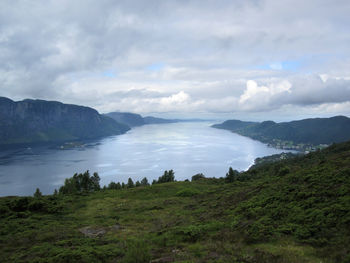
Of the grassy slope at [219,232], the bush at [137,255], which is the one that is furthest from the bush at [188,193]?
the bush at [137,255]

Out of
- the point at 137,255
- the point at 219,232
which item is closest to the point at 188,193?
the point at 219,232

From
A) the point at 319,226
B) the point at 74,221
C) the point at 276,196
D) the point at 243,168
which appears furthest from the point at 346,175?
the point at 243,168

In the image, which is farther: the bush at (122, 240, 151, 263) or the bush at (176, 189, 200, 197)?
the bush at (176, 189, 200, 197)

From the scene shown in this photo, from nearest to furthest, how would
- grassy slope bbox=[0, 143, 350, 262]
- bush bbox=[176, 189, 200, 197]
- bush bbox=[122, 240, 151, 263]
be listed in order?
1. bush bbox=[122, 240, 151, 263]
2. grassy slope bbox=[0, 143, 350, 262]
3. bush bbox=[176, 189, 200, 197]

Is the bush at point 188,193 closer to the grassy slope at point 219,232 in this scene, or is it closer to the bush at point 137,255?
the grassy slope at point 219,232

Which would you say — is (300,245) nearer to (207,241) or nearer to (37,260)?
(207,241)

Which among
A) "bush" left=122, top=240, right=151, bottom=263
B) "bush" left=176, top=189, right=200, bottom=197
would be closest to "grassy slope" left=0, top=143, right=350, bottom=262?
"bush" left=122, top=240, right=151, bottom=263

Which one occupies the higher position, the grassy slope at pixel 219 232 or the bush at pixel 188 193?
the grassy slope at pixel 219 232

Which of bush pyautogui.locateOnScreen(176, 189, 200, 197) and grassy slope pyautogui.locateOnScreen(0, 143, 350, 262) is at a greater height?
grassy slope pyautogui.locateOnScreen(0, 143, 350, 262)

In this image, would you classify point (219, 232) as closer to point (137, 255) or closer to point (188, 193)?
point (137, 255)

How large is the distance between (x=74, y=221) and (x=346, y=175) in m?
32.3

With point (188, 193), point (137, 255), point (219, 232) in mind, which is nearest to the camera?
point (137, 255)

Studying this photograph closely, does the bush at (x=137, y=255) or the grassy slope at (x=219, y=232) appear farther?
the grassy slope at (x=219, y=232)

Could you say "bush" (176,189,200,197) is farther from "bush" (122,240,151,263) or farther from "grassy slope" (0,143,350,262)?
"bush" (122,240,151,263)
